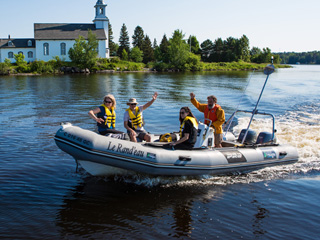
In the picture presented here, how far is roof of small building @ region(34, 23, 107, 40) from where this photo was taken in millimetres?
63344

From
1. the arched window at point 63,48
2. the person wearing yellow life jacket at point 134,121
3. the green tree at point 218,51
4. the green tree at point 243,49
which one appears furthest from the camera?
the green tree at point 218,51

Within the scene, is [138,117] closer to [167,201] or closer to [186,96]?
[167,201]

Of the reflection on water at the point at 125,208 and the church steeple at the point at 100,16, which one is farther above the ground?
the church steeple at the point at 100,16

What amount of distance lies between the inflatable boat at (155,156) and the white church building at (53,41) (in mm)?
58465

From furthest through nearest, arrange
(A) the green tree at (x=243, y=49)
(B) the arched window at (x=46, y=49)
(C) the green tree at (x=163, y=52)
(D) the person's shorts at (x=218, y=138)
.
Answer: (A) the green tree at (x=243, y=49)
(C) the green tree at (x=163, y=52)
(B) the arched window at (x=46, y=49)
(D) the person's shorts at (x=218, y=138)

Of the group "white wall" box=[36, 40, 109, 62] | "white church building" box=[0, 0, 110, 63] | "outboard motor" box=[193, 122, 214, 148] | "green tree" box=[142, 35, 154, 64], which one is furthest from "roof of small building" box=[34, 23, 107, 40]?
"outboard motor" box=[193, 122, 214, 148]

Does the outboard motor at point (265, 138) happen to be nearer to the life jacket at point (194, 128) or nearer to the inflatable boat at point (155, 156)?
the inflatable boat at point (155, 156)

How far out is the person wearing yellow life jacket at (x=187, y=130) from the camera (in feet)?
24.2

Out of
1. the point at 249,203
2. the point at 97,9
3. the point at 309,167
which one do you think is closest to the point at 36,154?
the point at 249,203

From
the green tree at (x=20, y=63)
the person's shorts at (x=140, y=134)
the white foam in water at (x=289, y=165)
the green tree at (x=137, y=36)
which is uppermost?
the green tree at (x=137, y=36)

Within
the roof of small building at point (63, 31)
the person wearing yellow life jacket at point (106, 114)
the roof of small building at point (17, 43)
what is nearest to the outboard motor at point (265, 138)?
the person wearing yellow life jacket at point (106, 114)

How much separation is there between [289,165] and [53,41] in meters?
61.5

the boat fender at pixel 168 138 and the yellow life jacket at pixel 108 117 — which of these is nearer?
the yellow life jacket at pixel 108 117

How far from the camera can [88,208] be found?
253 inches
